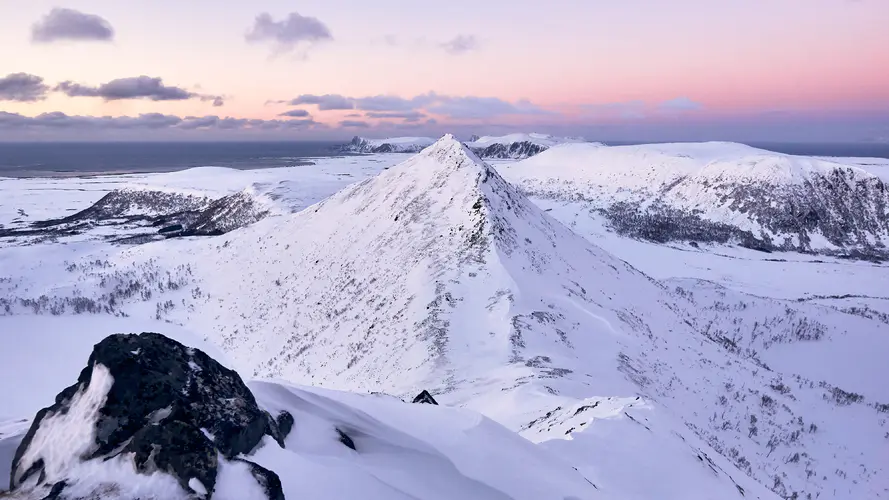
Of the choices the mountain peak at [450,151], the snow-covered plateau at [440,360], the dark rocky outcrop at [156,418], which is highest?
the mountain peak at [450,151]

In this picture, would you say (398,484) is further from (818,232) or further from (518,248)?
(818,232)

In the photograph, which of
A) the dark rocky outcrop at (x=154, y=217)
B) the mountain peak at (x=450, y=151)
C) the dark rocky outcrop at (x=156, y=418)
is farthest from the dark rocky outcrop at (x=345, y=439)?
the dark rocky outcrop at (x=154, y=217)

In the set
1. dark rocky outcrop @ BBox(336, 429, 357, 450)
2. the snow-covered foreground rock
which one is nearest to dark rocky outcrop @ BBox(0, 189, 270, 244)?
the snow-covered foreground rock

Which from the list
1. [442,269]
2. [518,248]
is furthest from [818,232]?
[442,269]

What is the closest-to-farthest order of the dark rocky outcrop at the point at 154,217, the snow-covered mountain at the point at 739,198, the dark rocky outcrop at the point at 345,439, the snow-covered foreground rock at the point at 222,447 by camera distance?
the snow-covered foreground rock at the point at 222,447, the dark rocky outcrop at the point at 345,439, the snow-covered mountain at the point at 739,198, the dark rocky outcrop at the point at 154,217

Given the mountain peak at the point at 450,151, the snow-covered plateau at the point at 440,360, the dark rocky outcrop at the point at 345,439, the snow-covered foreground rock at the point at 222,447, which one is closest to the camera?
the snow-covered foreground rock at the point at 222,447

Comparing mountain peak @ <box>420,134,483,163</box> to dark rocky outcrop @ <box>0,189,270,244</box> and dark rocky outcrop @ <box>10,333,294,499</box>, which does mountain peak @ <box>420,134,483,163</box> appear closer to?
dark rocky outcrop @ <box>10,333,294,499</box>

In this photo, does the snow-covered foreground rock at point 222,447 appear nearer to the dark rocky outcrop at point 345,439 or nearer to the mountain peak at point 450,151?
the dark rocky outcrop at point 345,439
